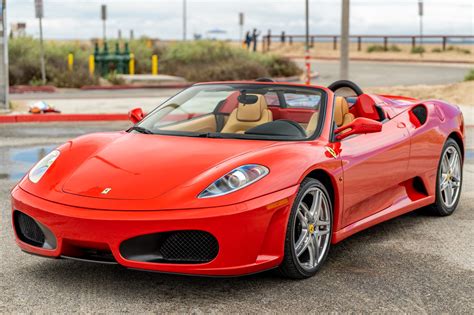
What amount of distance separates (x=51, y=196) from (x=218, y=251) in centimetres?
110

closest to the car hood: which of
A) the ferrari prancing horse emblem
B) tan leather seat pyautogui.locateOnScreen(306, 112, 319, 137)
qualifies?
the ferrari prancing horse emblem

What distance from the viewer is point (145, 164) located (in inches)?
219

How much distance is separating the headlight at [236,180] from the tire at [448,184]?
2776 millimetres

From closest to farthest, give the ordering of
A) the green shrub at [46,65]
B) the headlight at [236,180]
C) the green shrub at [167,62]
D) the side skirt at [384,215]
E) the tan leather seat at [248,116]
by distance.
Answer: the headlight at [236,180] < the side skirt at [384,215] < the tan leather seat at [248,116] < the green shrub at [46,65] < the green shrub at [167,62]

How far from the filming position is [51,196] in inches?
213

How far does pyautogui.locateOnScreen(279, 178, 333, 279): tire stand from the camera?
5418 millimetres

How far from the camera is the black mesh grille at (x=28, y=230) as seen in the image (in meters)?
5.52

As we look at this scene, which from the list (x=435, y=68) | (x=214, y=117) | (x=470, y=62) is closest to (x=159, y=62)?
(x=435, y=68)

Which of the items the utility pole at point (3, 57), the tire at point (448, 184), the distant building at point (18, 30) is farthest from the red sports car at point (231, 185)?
the distant building at point (18, 30)

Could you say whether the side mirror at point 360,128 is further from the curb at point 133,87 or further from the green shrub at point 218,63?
the green shrub at point 218,63

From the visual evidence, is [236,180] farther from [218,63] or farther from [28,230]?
[218,63]

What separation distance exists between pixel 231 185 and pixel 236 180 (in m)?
0.06

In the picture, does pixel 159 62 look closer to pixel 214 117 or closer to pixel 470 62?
pixel 470 62

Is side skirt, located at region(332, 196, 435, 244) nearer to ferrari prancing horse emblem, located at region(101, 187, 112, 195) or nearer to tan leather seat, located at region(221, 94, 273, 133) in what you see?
tan leather seat, located at region(221, 94, 273, 133)
